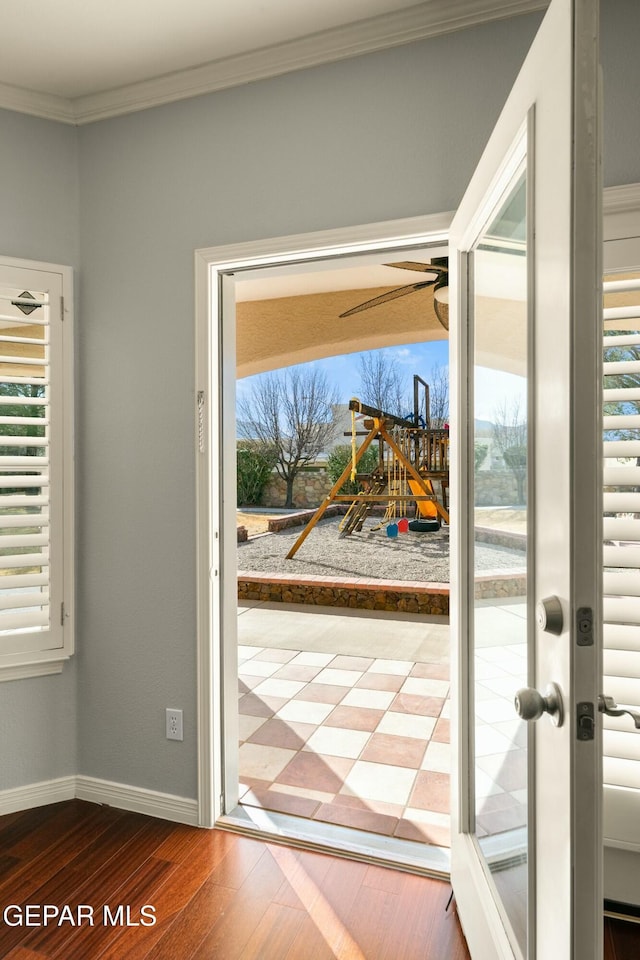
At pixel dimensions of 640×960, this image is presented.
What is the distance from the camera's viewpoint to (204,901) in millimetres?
1918

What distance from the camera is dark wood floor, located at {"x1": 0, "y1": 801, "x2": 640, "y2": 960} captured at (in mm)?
1738

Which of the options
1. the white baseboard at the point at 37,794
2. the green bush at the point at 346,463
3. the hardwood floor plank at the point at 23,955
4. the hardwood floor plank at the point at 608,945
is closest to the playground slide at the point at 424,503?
the green bush at the point at 346,463

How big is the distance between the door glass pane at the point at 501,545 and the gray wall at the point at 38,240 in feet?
5.50

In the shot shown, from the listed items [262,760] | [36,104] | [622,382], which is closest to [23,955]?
[262,760]

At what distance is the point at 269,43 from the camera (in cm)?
212

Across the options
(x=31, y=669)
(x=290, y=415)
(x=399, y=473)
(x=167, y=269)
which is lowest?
(x=31, y=669)

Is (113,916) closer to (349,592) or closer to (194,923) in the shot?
(194,923)

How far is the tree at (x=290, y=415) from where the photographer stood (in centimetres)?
704

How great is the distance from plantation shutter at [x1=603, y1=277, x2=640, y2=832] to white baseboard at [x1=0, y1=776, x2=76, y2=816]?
79.3 inches

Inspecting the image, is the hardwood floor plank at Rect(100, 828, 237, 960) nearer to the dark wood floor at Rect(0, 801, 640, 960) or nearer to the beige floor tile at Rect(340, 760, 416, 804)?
the dark wood floor at Rect(0, 801, 640, 960)

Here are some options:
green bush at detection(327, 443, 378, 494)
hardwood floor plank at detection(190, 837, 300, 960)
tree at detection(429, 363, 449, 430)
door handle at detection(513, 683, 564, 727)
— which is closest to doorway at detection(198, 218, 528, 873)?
hardwood floor plank at detection(190, 837, 300, 960)

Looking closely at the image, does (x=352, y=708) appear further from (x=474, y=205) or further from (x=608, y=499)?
(x=474, y=205)

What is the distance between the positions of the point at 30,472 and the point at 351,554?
4.89m

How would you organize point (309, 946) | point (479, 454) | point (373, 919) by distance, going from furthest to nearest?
point (373, 919), point (309, 946), point (479, 454)
